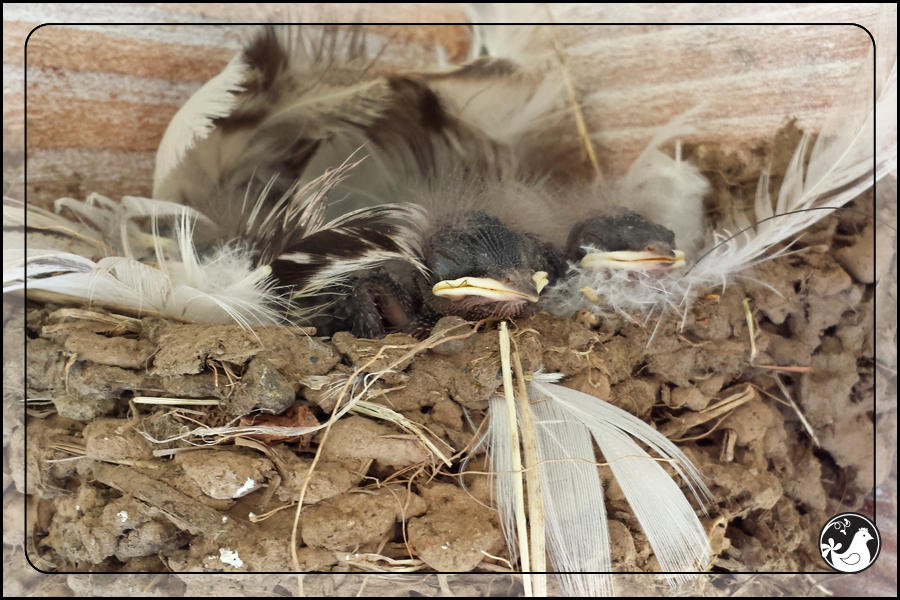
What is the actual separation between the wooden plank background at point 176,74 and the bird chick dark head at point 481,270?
38 centimetres

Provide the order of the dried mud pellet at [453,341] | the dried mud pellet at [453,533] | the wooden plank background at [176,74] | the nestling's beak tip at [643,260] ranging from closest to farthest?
the dried mud pellet at [453,533]
the dried mud pellet at [453,341]
the nestling's beak tip at [643,260]
the wooden plank background at [176,74]

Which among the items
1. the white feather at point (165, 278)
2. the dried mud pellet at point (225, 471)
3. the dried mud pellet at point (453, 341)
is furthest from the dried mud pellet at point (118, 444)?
the dried mud pellet at point (453, 341)

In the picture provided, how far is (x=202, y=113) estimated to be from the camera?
1098 millimetres

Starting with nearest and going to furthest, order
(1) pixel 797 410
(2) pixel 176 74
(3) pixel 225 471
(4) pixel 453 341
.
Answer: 1. (3) pixel 225 471
2. (4) pixel 453 341
3. (1) pixel 797 410
4. (2) pixel 176 74

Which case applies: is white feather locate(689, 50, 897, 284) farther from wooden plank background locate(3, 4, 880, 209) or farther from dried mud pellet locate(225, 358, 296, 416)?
dried mud pellet locate(225, 358, 296, 416)

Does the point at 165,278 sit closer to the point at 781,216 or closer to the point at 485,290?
the point at 485,290

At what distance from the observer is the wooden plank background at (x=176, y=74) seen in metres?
1.21

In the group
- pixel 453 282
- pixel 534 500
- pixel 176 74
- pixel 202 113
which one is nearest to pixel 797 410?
pixel 534 500

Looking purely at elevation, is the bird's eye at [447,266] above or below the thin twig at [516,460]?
above

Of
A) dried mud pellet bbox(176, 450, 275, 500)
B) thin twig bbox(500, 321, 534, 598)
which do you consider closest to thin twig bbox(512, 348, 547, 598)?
thin twig bbox(500, 321, 534, 598)

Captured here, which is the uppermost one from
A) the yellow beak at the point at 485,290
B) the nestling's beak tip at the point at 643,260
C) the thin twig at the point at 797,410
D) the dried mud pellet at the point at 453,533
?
the nestling's beak tip at the point at 643,260

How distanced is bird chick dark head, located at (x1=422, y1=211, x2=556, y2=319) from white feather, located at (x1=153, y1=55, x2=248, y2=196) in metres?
0.45

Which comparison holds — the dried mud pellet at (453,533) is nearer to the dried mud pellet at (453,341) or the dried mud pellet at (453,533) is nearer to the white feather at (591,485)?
the white feather at (591,485)

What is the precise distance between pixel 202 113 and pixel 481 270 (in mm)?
591
